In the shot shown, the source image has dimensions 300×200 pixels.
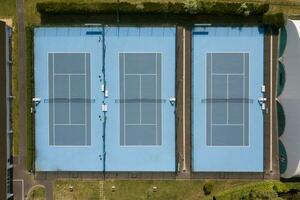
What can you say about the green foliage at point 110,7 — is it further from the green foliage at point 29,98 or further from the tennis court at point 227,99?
the tennis court at point 227,99

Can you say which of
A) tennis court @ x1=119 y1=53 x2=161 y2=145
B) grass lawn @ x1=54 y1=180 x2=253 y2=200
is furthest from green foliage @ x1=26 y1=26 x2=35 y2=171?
tennis court @ x1=119 y1=53 x2=161 y2=145

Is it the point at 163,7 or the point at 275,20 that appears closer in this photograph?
the point at 163,7

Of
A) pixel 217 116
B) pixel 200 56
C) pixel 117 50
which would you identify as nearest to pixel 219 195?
pixel 217 116

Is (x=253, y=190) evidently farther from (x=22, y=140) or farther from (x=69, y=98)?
(x=22, y=140)

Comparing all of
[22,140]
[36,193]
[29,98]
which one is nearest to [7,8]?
[29,98]

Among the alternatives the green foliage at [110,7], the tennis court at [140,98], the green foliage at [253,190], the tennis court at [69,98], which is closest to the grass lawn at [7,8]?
the green foliage at [110,7]

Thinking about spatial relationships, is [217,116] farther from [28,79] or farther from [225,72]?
[28,79]

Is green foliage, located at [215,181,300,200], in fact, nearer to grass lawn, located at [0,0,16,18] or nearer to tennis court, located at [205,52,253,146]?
tennis court, located at [205,52,253,146]
